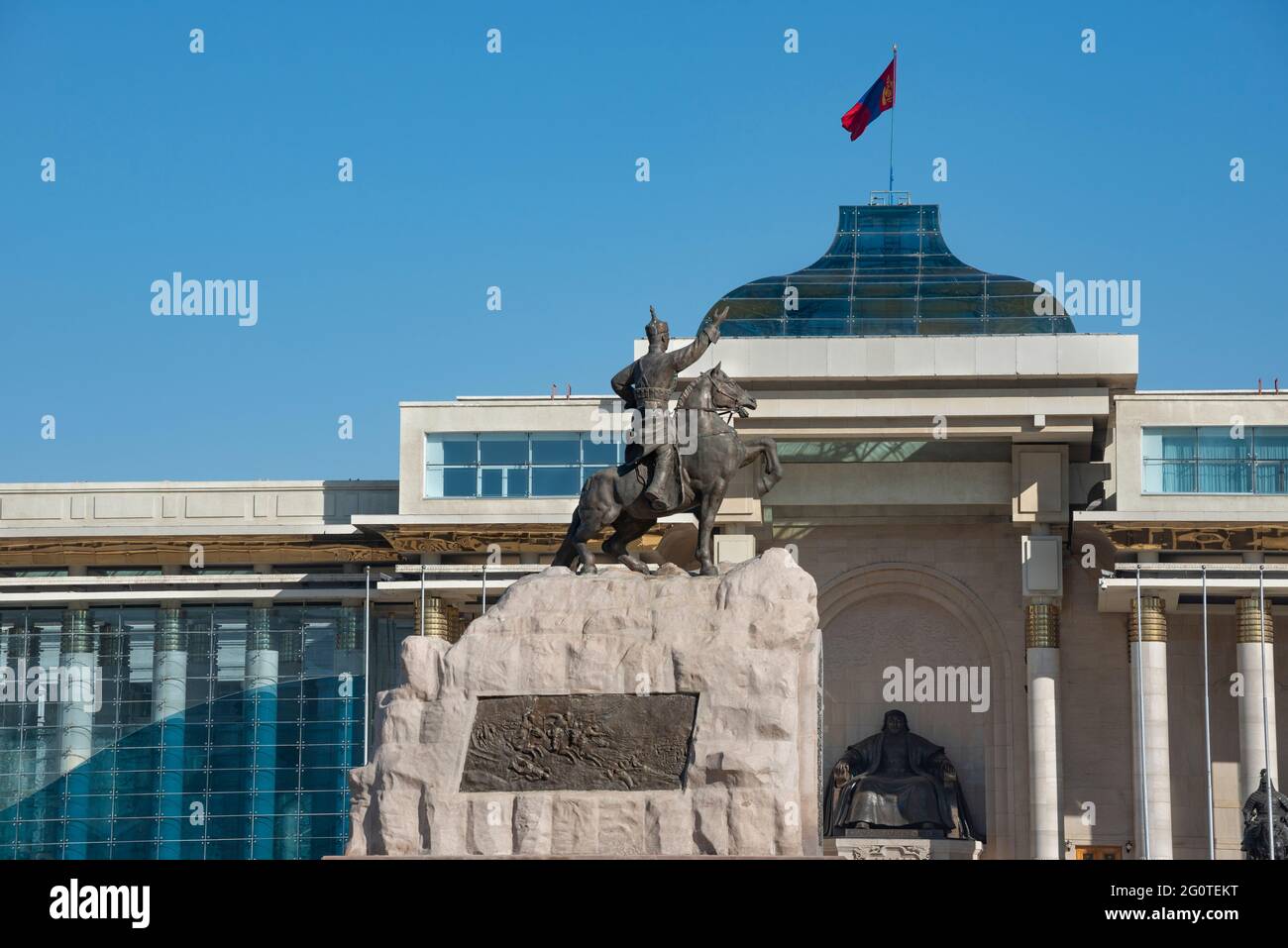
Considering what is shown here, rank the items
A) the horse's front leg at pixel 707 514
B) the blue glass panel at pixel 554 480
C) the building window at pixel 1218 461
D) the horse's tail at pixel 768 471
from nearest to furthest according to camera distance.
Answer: the horse's front leg at pixel 707 514 → the horse's tail at pixel 768 471 → the building window at pixel 1218 461 → the blue glass panel at pixel 554 480

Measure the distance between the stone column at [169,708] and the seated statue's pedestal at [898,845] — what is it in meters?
12.6

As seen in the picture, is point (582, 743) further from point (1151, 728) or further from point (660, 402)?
point (1151, 728)

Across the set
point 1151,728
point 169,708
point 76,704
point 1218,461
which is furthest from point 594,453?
point 76,704

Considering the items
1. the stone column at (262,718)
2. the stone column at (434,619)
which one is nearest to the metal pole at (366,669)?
the stone column at (434,619)

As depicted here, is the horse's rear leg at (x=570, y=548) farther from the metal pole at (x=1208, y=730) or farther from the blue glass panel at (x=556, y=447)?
the blue glass panel at (x=556, y=447)

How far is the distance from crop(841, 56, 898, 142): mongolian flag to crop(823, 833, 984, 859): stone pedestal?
41.3 feet

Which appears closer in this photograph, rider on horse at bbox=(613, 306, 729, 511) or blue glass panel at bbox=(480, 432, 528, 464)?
rider on horse at bbox=(613, 306, 729, 511)

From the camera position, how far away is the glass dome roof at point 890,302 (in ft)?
123

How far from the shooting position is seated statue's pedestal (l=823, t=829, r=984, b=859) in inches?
1449

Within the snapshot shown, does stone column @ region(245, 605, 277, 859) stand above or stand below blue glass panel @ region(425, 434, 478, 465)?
below

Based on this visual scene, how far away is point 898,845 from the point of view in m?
36.9

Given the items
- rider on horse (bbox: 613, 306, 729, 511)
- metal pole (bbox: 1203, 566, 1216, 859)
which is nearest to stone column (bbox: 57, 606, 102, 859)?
metal pole (bbox: 1203, 566, 1216, 859)

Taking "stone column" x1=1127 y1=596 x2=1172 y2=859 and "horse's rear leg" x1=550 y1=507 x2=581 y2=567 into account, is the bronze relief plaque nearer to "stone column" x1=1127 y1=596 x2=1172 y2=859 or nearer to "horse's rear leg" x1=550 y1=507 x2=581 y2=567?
"horse's rear leg" x1=550 y1=507 x2=581 y2=567
